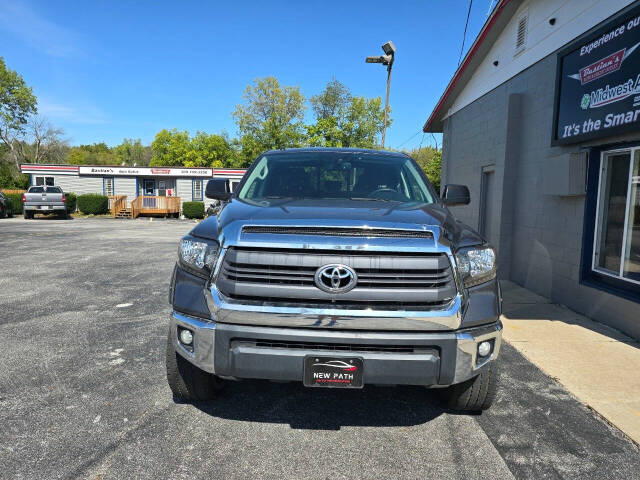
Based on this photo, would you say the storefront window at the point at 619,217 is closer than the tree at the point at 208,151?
Yes

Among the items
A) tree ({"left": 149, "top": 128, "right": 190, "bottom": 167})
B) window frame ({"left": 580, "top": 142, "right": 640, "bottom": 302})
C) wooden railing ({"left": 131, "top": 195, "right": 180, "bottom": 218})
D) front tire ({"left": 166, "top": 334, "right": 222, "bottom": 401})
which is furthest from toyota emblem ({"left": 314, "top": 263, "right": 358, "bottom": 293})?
tree ({"left": 149, "top": 128, "right": 190, "bottom": 167})

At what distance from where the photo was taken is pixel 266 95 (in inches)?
2146

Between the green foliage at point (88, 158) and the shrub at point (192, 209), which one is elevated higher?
the green foliage at point (88, 158)

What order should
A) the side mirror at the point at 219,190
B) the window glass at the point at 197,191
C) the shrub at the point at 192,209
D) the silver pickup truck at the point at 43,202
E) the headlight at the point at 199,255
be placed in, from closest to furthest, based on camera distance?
the headlight at the point at 199,255
the side mirror at the point at 219,190
the silver pickup truck at the point at 43,202
the shrub at the point at 192,209
the window glass at the point at 197,191

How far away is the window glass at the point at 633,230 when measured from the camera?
5410 millimetres

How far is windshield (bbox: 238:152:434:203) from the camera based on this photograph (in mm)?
3727

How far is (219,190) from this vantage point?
4.00m

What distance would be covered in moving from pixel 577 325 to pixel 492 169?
4887mm

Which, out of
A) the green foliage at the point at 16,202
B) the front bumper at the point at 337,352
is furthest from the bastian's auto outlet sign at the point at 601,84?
the green foliage at the point at 16,202

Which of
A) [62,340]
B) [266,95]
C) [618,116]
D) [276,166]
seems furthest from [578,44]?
[266,95]

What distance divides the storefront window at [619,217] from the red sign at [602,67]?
103 centimetres

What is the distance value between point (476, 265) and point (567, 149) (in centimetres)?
507

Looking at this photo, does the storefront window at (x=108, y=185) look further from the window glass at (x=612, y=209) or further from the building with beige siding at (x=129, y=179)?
the window glass at (x=612, y=209)

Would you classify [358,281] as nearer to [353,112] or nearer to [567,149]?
[567,149]
